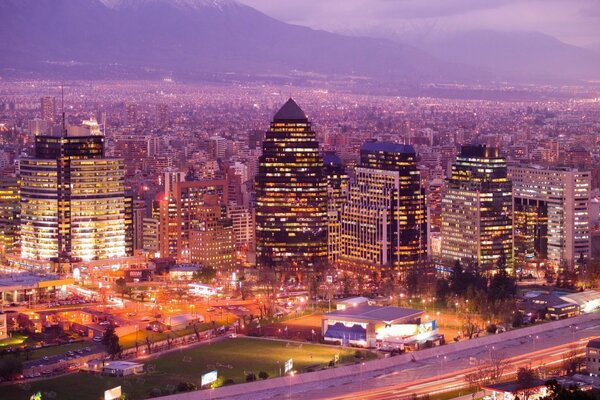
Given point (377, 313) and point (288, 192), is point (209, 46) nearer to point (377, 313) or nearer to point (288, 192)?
point (288, 192)

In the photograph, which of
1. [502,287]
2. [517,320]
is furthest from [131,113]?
[517,320]

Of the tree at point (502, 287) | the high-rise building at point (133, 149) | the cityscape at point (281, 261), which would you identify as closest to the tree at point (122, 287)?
the cityscape at point (281, 261)

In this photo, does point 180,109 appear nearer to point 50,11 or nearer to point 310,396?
point 50,11

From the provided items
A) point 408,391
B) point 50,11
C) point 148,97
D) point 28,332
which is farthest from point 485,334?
point 148,97

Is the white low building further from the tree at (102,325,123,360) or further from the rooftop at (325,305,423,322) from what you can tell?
the rooftop at (325,305,423,322)

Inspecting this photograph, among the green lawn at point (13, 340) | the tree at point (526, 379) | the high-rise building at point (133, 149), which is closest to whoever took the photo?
the tree at point (526, 379)

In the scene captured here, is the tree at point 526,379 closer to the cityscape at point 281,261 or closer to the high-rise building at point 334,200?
the cityscape at point 281,261
